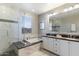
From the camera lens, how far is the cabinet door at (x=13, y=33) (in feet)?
6.39

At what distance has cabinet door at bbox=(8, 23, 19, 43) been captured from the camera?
6.39ft

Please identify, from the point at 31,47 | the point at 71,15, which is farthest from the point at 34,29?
the point at 71,15

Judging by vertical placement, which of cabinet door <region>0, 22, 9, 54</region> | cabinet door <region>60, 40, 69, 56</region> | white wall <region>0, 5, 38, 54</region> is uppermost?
white wall <region>0, 5, 38, 54</region>

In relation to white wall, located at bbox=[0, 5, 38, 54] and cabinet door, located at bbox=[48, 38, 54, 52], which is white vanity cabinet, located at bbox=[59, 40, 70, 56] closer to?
cabinet door, located at bbox=[48, 38, 54, 52]

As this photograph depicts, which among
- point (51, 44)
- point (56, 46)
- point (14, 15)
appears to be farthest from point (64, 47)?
point (14, 15)

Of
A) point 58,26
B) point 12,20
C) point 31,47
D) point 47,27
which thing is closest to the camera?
point 12,20

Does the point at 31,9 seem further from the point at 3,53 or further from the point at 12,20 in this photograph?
the point at 3,53

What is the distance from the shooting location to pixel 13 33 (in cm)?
197

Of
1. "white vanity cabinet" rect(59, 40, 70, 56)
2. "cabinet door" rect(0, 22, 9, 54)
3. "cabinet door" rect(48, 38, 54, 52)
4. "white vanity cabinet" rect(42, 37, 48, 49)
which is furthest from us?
"white vanity cabinet" rect(42, 37, 48, 49)

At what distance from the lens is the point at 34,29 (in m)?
2.23

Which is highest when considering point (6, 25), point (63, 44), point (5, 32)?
point (6, 25)

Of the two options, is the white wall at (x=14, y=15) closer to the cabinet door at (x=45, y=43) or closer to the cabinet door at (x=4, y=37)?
the cabinet door at (x=4, y=37)

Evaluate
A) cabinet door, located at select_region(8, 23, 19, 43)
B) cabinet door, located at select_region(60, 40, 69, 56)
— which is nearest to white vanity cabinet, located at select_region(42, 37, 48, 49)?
cabinet door, located at select_region(60, 40, 69, 56)

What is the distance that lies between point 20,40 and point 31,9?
0.73 metres
